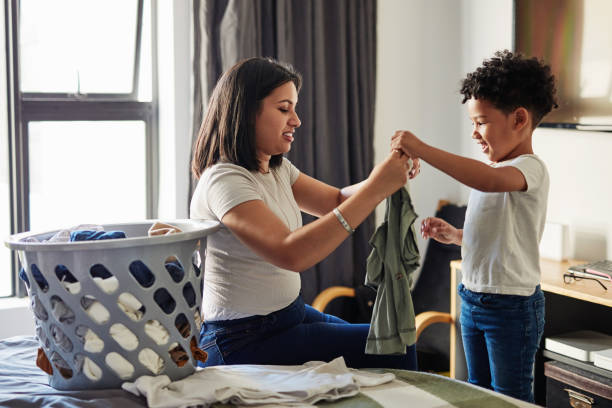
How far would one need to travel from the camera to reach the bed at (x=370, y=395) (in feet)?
3.96

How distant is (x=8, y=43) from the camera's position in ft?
9.07

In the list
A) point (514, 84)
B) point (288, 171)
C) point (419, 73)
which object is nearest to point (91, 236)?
point (288, 171)

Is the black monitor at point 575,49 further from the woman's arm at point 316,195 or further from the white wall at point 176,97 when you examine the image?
the white wall at point 176,97

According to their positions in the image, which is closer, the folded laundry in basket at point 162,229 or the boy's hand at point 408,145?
the folded laundry in basket at point 162,229

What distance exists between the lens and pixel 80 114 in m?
2.98

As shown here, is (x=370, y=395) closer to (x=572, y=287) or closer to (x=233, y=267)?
(x=233, y=267)

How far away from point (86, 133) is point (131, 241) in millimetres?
1950

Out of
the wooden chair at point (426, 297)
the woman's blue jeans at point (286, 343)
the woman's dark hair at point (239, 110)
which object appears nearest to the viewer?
the woman's blue jeans at point (286, 343)

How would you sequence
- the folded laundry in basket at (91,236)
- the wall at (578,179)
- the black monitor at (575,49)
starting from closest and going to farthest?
the folded laundry in basket at (91,236) → the black monitor at (575,49) → the wall at (578,179)

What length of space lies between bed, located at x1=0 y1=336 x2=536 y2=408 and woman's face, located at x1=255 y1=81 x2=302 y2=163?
0.67m

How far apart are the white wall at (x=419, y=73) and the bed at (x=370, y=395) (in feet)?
6.86

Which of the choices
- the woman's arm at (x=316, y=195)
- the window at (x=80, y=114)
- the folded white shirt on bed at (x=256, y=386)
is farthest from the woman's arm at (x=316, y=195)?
the window at (x=80, y=114)

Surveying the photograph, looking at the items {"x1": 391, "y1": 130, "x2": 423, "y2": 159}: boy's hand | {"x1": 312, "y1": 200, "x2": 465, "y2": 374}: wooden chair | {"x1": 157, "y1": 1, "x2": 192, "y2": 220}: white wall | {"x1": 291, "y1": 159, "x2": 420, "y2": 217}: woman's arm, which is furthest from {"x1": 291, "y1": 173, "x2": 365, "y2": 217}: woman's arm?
{"x1": 157, "y1": 1, "x2": 192, "y2": 220}: white wall

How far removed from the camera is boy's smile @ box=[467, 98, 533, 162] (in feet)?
5.86
